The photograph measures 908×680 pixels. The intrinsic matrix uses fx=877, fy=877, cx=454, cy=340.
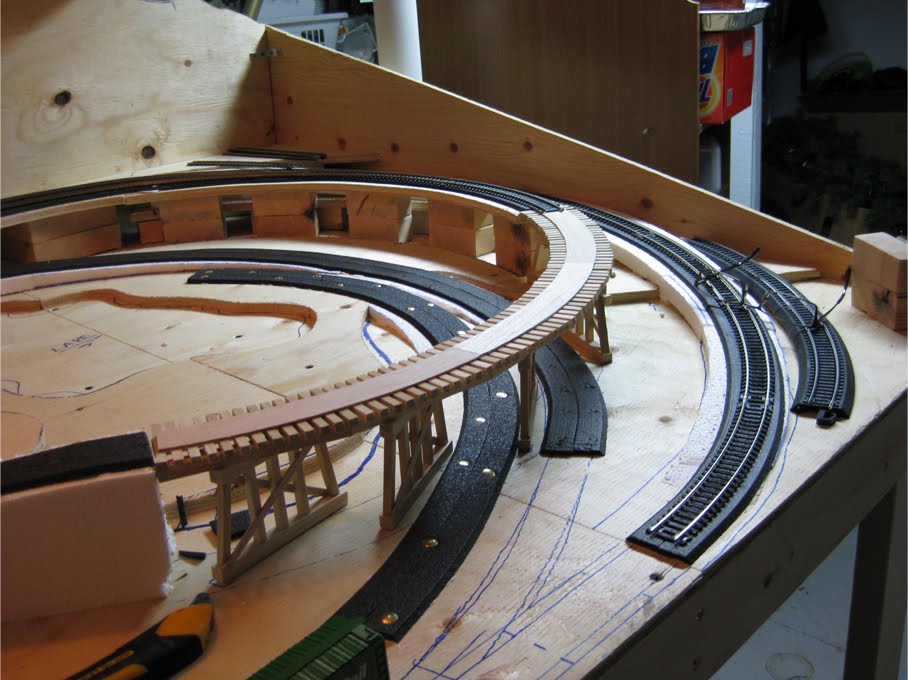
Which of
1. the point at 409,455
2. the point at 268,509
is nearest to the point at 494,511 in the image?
the point at 409,455

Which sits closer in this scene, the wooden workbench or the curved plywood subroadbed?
the wooden workbench

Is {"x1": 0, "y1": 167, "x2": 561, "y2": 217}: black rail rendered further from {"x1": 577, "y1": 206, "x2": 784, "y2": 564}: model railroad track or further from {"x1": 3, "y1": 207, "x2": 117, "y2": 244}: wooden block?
{"x1": 577, "y1": 206, "x2": 784, "y2": 564}: model railroad track

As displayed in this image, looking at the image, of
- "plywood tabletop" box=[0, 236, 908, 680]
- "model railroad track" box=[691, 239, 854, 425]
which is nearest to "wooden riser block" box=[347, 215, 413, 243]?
"plywood tabletop" box=[0, 236, 908, 680]

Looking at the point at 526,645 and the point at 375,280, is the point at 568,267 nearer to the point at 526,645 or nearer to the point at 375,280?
the point at 375,280

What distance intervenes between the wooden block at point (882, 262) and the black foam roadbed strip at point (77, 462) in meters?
2.74

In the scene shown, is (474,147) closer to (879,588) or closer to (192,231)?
(192,231)

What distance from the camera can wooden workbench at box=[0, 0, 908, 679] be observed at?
6.47 ft

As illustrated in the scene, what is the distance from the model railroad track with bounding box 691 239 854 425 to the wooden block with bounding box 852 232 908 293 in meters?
0.24

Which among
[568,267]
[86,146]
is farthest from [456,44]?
[568,267]

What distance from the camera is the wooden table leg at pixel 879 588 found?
3432 millimetres

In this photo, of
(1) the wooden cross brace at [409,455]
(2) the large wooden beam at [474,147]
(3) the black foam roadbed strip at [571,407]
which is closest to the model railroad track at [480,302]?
(3) the black foam roadbed strip at [571,407]

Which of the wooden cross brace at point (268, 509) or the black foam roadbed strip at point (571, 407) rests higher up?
the wooden cross brace at point (268, 509)

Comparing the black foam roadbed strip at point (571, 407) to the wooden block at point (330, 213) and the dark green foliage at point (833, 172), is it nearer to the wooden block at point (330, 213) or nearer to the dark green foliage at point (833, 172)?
the wooden block at point (330, 213)

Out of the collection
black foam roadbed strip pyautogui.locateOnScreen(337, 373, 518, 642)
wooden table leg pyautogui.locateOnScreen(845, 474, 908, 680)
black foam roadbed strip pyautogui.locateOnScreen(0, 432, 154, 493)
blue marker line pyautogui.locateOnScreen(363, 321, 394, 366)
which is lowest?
wooden table leg pyautogui.locateOnScreen(845, 474, 908, 680)
